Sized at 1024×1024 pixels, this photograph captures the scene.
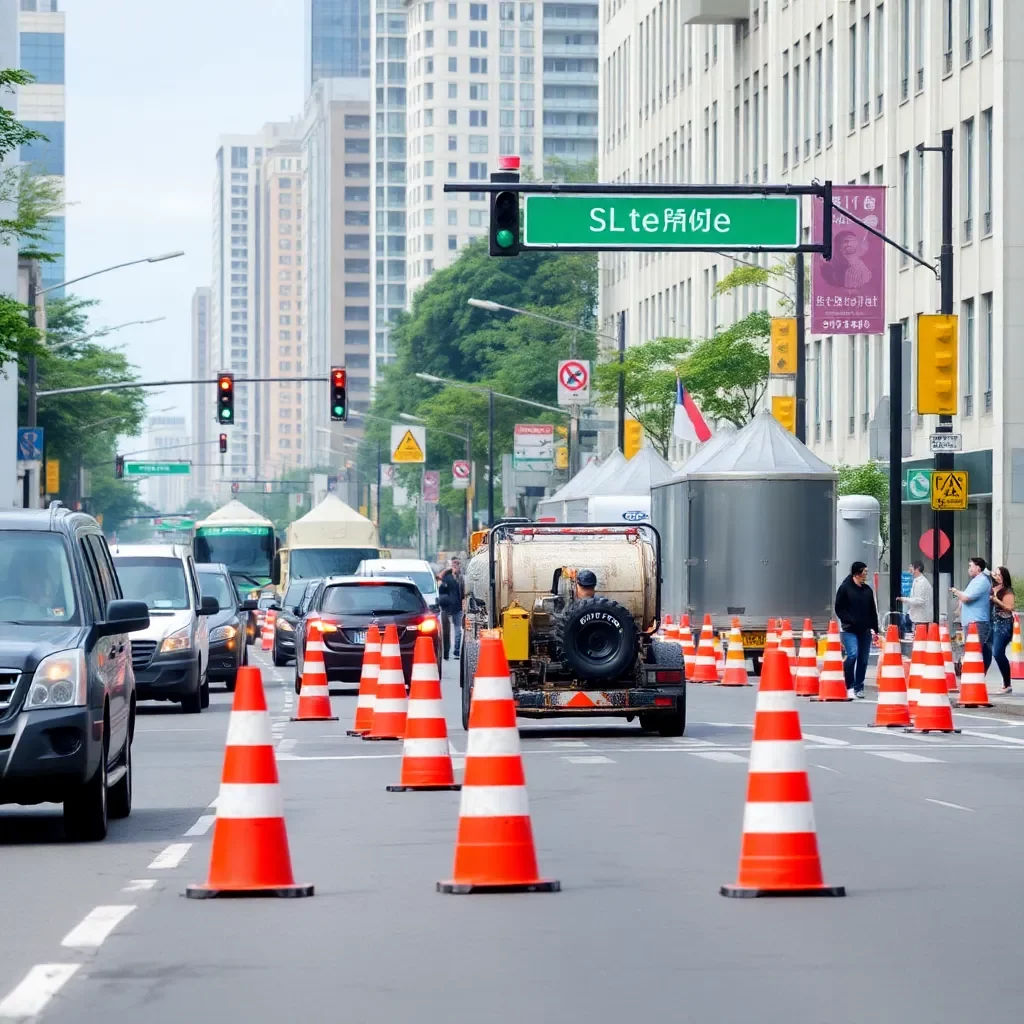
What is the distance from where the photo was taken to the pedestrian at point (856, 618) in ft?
95.5

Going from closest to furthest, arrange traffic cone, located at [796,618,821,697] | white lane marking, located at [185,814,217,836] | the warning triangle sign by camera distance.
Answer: white lane marking, located at [185,814,217,836], traffic cone, located at [796,618,821,697], the warning triangle sign

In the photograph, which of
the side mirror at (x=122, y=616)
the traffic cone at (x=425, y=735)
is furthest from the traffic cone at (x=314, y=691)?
the side mirror at (x=122, y=616)

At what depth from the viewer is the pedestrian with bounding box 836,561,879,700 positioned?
2909 centimetres

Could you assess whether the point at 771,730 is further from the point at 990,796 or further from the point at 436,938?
the point at 990,796

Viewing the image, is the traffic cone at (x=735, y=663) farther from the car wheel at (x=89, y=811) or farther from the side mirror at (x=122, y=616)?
the car wheel at (x=89, y=811)

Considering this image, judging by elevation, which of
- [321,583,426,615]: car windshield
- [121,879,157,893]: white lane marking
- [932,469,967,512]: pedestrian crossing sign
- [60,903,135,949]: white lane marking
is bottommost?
[121,879,157,893]: white lane marking

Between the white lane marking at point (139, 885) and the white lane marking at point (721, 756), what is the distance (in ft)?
27.5

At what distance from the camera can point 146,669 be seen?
2620cm

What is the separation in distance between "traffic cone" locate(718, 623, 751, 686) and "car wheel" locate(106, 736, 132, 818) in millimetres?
19556

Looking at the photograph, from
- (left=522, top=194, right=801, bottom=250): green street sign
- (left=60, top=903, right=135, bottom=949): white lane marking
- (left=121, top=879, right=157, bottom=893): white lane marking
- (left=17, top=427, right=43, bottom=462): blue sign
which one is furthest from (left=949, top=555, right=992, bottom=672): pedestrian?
(left=17, top=427, right=43, bottom=462): blue sign

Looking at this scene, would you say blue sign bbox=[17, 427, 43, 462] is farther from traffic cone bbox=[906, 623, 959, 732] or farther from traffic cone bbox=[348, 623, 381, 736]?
traffic cone bbox=[906, 623, 959, 732]

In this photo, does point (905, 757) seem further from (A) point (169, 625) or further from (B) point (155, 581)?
(B) point (155, 581)

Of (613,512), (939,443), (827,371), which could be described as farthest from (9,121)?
(827,371)

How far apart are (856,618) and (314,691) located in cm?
719
